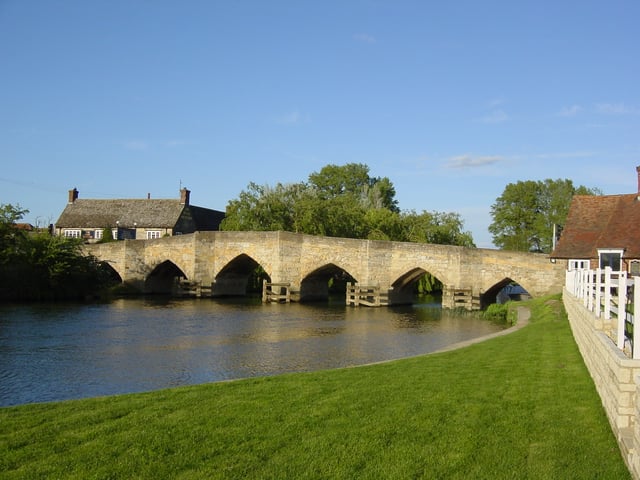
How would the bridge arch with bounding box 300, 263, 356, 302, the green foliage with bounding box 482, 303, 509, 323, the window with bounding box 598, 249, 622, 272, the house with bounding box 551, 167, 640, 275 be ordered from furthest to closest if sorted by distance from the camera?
1. the bridge arch with bounding box 300, 263, 356, 302
2. the green foliage with bounding box 482, 303, 509, 323
3. the window with bounding box 598, 249, 622, 272
4. the house with bounding box 551, 167, 640, 275

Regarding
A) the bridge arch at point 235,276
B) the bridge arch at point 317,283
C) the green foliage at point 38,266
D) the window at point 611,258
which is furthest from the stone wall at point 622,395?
the bridge arch at point 235,276

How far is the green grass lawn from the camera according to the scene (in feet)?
17.2

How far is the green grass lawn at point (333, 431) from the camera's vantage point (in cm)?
525

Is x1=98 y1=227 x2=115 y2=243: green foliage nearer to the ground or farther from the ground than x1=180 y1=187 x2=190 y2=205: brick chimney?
nearer to the ground

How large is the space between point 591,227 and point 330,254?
15.4m

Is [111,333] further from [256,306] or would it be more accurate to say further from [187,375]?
[256,306]

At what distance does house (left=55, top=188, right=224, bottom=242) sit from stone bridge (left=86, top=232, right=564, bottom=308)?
13.2 meters

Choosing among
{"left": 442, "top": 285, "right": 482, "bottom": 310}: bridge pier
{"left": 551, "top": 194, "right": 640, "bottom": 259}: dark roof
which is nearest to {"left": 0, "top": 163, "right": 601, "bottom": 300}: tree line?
{"left": 442, "top": 285, "right": 482, "bottom": 310}: bridge pier

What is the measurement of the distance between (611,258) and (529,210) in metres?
38.3

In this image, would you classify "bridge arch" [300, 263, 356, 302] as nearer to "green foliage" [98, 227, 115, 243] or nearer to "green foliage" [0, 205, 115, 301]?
"green foliage" [0, 205, 115, 301]

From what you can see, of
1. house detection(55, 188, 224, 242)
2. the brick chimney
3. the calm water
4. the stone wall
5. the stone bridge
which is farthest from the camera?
the brick chimney

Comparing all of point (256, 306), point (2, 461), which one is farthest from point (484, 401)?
point (256, 306)

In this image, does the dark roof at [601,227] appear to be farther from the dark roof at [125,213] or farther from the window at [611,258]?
the dark roof at [125,213]

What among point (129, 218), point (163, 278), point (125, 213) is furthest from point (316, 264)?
point (125, 213)
